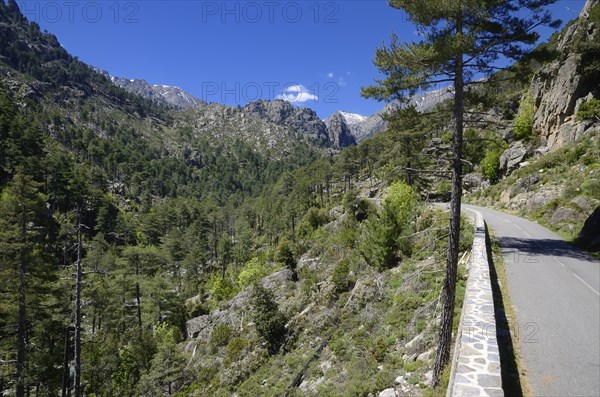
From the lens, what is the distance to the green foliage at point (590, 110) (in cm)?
3023

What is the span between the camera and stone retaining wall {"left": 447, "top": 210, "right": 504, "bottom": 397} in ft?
17.6

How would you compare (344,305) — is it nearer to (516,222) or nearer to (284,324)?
(284,324)

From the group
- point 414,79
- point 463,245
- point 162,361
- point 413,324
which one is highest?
point 414,79

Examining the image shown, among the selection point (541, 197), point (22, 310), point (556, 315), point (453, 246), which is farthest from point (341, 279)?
point (22, 310)

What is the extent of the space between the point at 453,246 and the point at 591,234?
13.3 metres

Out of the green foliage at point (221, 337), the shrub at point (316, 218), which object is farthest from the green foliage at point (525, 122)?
the green foliage at point (221, 337)

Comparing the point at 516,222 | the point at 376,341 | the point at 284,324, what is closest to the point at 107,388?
the point at 284,324

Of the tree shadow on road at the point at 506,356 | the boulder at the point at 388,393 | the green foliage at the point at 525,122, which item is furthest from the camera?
the green foliage at the point at 525,122

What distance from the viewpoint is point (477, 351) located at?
21.1ft

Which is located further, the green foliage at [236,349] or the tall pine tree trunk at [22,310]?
the green foliage at [236,349]

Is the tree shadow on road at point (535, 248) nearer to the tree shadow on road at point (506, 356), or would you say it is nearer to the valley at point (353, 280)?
the valley at point (353, 280)

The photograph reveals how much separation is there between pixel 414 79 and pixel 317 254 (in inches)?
1294

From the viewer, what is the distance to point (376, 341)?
43.7ft

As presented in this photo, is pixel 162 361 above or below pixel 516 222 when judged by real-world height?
below
